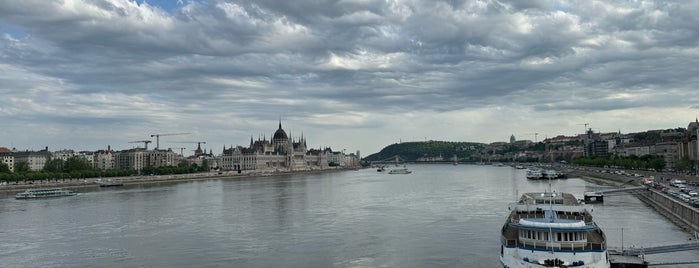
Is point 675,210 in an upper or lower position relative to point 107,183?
lower

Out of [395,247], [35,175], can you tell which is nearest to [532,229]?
[395,247]

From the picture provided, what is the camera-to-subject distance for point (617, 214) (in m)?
37.1

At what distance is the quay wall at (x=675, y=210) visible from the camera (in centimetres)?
2883

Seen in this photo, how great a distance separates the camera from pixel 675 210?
3369cm

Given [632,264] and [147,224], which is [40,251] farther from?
[632,264]

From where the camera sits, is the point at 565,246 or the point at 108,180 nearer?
the point at 565,246

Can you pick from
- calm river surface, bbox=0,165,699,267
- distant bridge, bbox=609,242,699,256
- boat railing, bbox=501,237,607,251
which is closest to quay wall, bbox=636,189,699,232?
calm river surface, bbox=0,165,699,267

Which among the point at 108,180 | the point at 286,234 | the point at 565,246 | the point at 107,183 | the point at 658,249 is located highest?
the point at 108,180

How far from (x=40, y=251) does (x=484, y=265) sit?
19509 mm

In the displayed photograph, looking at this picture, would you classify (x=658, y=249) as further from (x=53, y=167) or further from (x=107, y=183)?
(x=53, y=167)

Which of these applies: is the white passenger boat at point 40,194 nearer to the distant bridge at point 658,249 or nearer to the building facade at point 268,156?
the distant bridge at point 658,249

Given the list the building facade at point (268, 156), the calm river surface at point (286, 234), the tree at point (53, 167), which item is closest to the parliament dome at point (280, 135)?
the building facade at point (268, 156)

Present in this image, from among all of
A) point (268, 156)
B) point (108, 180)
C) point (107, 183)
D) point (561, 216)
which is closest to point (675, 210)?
point (561, 216)

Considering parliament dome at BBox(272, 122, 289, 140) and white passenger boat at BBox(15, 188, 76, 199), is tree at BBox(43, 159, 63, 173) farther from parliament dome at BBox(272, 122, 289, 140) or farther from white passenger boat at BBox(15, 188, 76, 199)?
parliament dome at BBox(272, 122, 289, 140)
